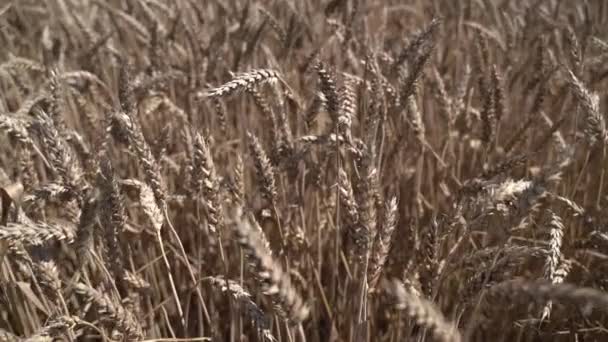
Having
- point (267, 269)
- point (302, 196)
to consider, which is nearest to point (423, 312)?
point (267, 269)

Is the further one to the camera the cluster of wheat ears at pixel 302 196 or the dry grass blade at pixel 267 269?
the cluster of wheat ears at pixel 302 196

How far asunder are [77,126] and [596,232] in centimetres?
203

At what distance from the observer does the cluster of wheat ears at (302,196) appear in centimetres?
112

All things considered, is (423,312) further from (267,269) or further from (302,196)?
(302,196)

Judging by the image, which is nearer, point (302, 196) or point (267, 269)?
point (267, 269)

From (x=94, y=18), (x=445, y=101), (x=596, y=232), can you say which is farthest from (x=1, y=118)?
(x=94, y=18)

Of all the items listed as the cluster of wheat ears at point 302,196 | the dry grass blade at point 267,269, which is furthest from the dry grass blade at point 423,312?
the dry grass blade at point 267,269

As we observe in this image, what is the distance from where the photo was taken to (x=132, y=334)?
1.20m

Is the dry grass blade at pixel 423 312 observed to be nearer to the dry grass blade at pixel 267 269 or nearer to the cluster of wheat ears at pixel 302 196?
the cluster of wheat ears at pixel 302 196

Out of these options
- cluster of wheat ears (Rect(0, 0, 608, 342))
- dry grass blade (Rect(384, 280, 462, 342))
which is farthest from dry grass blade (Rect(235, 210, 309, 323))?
dry grass blade (Rect(384, 280, 462, 342))

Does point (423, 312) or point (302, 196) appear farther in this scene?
point (302, 196)

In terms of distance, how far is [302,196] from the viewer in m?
1.74

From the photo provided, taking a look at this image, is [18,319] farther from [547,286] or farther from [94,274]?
[547,286]

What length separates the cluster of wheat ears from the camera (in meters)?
1.12
